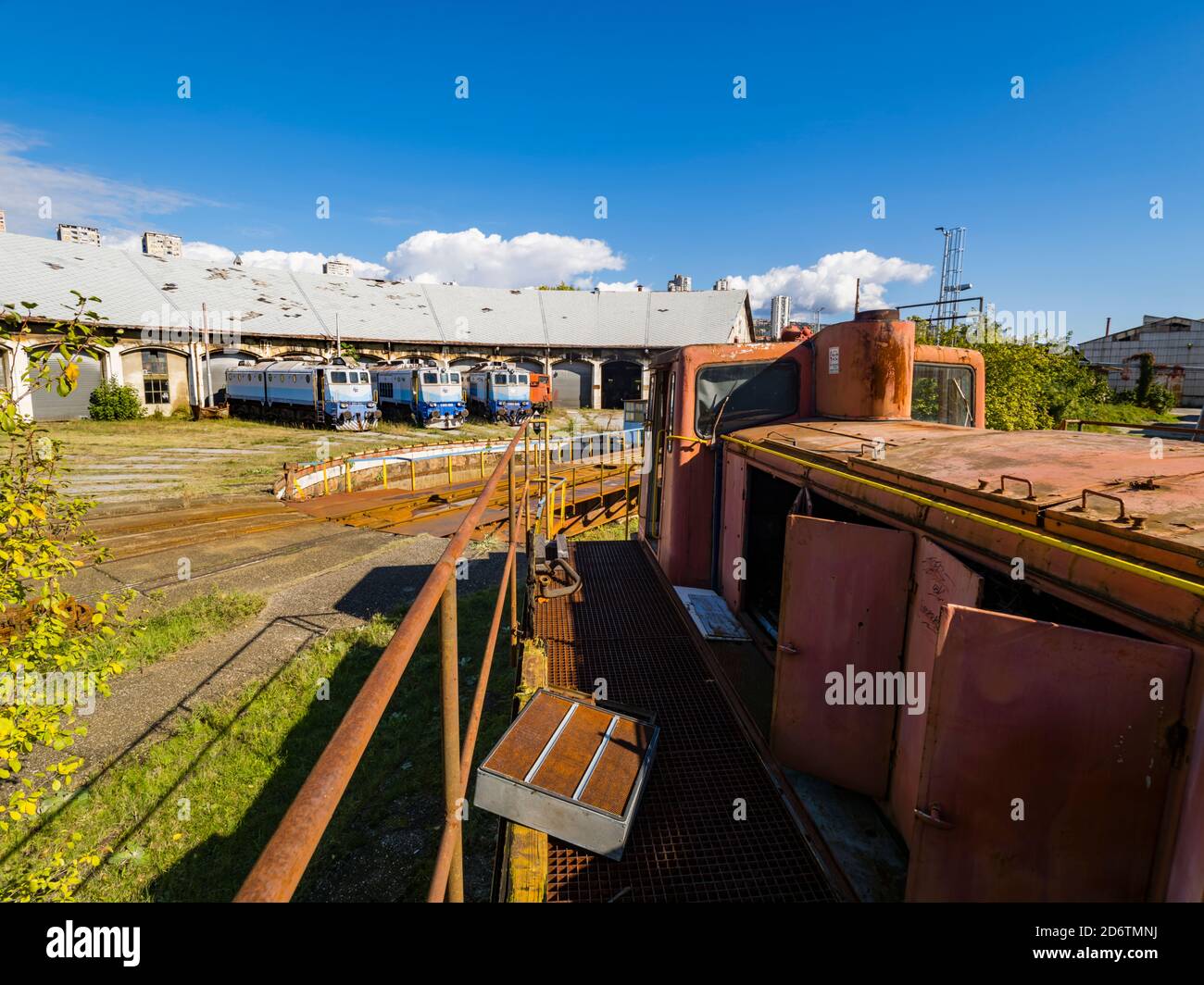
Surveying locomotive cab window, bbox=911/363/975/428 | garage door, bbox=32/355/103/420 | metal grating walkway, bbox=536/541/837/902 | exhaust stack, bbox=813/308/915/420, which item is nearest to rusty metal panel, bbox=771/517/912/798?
metal grating walkway, bbox=536/541/837/902

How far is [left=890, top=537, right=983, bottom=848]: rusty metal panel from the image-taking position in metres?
2.74

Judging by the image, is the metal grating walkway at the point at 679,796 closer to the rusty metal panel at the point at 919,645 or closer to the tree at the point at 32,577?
the rusty metal panel at the point at 919,645

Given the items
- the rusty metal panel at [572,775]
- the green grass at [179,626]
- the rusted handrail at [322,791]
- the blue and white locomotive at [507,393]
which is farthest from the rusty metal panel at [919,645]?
the blue and white locomotive at [507,393]

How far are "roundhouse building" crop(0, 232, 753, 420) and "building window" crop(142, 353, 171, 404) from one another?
0.05m

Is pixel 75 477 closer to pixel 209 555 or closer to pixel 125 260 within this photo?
pixel 209 555

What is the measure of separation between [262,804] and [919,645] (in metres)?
5.26

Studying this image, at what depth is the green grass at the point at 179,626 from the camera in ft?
24.9

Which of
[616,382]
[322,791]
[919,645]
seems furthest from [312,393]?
[322,791]

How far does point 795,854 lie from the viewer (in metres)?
2.88

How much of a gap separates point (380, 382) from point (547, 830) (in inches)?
1222

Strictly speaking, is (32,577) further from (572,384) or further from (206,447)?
(572,384)

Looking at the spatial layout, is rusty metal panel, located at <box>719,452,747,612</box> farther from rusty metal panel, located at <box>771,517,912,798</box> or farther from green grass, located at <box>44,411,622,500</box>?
green grass, located at <box>44,411,622,500</box>

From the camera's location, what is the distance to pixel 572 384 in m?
40.8
